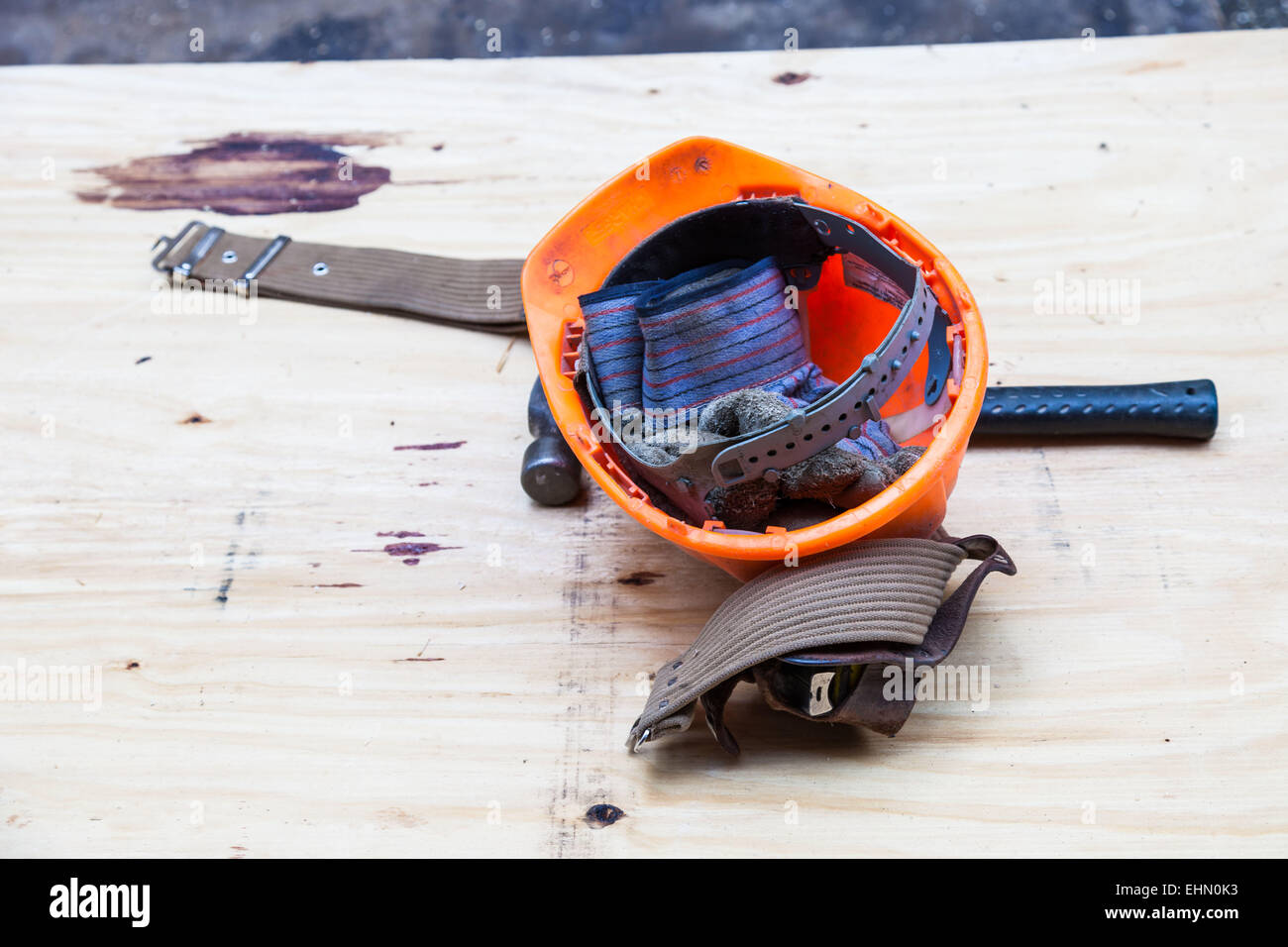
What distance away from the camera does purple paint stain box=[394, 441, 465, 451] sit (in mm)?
1042

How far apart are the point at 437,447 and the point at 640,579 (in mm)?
231

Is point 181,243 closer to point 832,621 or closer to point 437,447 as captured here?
point 437,447

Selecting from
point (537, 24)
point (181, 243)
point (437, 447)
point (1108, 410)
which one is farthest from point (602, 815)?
point (537, 24)

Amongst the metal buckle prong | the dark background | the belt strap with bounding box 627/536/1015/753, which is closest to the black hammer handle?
the belt strap with bounding box 627/536/1015/753

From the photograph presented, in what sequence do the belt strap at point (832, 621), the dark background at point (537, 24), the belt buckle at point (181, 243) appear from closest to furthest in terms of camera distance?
the belt strap at point (832, 621)
the belt buckle at point (181, 243)
the dark background at point (537, 24)

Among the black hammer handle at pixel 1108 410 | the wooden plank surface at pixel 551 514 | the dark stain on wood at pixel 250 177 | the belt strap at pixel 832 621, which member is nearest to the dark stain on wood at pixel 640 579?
the wooden plank surface at pixel 551 514

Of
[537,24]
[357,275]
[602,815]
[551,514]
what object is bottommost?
[602,815]

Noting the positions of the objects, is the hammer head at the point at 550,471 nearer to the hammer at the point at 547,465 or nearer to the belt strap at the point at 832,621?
the hammer at the point at 547,465

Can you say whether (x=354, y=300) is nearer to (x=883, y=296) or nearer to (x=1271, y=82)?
(x=883, y=296)

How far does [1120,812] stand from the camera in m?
0.79

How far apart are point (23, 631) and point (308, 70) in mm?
765

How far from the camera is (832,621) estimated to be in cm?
76

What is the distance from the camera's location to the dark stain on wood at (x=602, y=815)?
81cm

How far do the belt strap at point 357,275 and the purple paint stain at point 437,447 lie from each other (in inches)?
5.5
